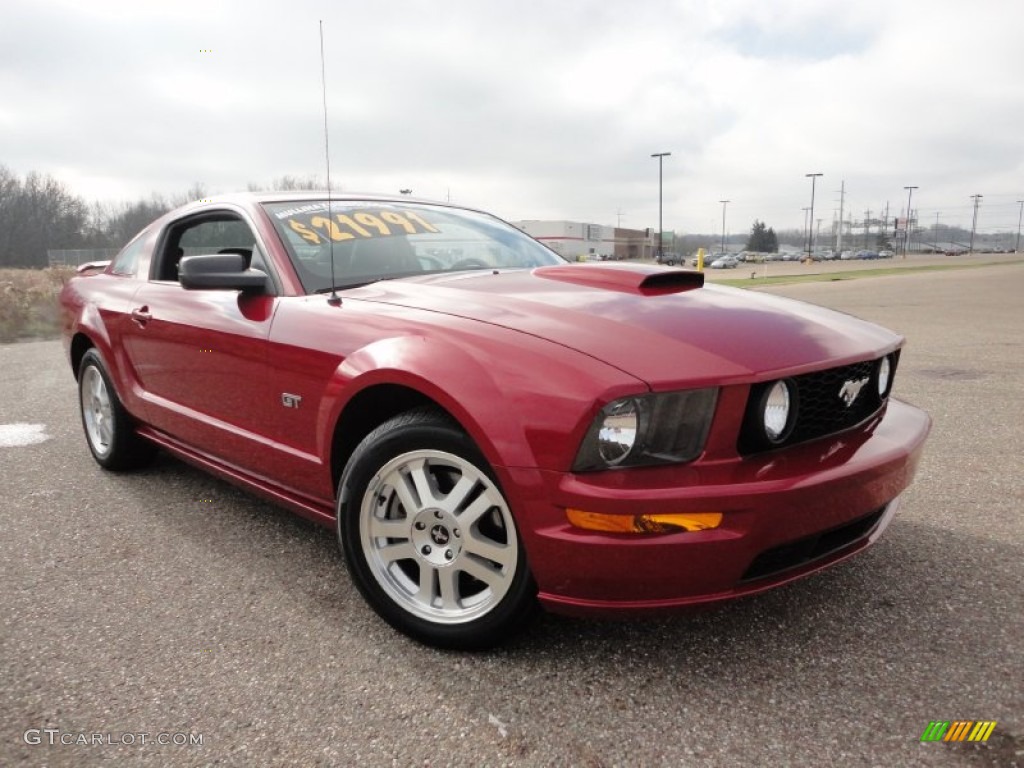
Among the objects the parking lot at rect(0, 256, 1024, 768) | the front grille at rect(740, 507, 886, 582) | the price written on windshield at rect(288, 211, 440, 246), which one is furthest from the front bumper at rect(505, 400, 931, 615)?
the price written on windshield at rect(288, 211, 440, 246)

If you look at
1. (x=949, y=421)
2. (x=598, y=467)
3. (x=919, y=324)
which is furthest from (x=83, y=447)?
(x=919, y=324)

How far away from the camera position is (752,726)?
5.71 ft

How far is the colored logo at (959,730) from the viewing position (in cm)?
169

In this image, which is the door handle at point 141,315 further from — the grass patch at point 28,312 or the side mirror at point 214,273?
the grass patch at point 28,312

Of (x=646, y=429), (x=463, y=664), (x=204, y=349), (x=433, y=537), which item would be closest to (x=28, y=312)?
(x=204, y=349)

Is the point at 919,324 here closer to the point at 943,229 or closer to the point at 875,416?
the point at 875,416

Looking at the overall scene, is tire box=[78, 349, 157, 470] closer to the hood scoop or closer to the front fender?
the front fender

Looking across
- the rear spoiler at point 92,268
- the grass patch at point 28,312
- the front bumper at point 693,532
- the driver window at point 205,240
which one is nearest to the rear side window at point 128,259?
the driver window at point 205,240

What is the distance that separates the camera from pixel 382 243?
9.36 feet

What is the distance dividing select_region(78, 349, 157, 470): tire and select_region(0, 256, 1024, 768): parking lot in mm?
573

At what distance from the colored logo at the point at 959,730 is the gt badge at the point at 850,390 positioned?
2.69 ft

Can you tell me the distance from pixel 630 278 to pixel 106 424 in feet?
9.68

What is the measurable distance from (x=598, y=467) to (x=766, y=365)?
50cm

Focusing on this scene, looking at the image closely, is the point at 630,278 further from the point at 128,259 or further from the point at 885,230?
the point at 885,230
